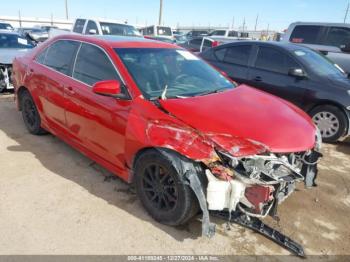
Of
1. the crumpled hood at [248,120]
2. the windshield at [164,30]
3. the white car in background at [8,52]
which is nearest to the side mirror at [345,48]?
the crumpled hood at [248,120]

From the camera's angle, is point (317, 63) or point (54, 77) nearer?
point (54, 77)

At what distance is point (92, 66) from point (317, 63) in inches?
169

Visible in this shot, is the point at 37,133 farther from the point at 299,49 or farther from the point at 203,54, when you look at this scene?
the point at 299,49

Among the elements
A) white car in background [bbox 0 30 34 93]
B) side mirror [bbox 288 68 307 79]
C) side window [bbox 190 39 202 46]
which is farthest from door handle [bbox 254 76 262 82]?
side window [bbox 190 39 202 46]

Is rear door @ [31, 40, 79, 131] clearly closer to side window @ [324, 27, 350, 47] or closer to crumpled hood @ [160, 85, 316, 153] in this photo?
crumpled hood @ [160, 85, 316, 153]

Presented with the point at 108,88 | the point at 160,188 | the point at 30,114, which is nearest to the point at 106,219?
the point at 160,188

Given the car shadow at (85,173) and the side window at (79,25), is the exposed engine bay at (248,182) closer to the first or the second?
the car shadow at (85,173)

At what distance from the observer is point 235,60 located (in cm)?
682

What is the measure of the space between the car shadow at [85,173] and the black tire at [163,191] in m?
0.14

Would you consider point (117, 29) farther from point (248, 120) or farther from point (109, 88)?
point (248, 120)

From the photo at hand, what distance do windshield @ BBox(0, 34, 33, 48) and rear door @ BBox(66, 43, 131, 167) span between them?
5648 mm

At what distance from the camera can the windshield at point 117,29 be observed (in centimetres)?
1158

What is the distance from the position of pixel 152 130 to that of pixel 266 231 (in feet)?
4.49

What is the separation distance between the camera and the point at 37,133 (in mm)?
5156
